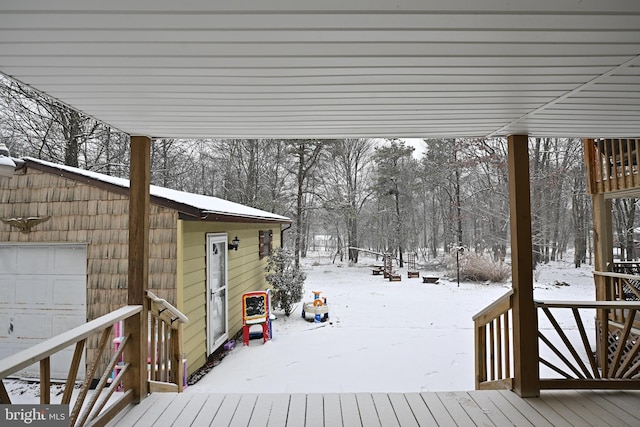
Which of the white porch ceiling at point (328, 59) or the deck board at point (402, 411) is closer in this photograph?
the white porch ceiling at point (328, 59)

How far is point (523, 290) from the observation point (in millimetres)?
3090

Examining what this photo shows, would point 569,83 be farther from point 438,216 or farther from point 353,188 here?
point 438,216

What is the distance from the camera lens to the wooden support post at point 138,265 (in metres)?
3.01

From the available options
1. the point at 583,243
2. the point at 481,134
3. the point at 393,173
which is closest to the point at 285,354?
the point at 481,134

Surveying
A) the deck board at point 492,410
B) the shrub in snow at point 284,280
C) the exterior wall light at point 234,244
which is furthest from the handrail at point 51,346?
the shrub in snow at point 284,280

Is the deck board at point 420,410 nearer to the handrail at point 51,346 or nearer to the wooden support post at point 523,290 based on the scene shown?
the wooden support post at point 523,290

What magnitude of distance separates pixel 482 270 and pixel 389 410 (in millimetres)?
12141

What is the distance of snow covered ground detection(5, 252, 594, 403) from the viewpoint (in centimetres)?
473

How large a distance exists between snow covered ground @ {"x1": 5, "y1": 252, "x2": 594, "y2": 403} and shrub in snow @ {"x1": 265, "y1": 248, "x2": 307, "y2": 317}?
1.45 ft

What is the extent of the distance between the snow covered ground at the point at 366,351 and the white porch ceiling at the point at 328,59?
3.48 m

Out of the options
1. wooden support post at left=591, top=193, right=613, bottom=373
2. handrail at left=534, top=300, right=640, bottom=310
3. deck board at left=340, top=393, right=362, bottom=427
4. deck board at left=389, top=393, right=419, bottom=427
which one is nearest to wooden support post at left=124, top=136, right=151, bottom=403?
deck board at left=340, top=393, right=362, bottom=427

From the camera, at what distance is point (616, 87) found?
2.23m

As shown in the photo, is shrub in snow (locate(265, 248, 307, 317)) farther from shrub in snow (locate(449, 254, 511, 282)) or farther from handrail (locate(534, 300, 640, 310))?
shrub in snow (locate(449, 254, 511, 282))

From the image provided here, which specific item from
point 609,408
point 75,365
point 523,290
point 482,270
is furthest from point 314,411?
point 482,270
